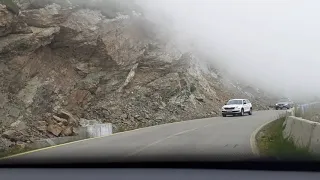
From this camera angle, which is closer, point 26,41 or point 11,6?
point 11,6

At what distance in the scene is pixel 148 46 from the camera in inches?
1465

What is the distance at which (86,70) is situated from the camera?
112 ft

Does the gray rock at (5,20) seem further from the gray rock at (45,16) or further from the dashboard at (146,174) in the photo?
the dashboard at (146,174)

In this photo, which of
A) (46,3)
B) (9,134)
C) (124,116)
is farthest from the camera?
(46,3)

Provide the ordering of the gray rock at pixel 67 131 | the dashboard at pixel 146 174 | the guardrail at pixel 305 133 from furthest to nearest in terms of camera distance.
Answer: the gray rock at pixel 67 131
the guardrail at pixel 305 133
the dashboard at pixel 146 174

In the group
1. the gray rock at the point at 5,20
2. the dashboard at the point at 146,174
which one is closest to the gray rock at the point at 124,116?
the gray rock at the point at 5,20

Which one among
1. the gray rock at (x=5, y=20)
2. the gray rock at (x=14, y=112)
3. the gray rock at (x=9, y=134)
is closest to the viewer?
the gray rock at (x=9, y=134)

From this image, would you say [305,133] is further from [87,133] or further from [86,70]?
[86,70]

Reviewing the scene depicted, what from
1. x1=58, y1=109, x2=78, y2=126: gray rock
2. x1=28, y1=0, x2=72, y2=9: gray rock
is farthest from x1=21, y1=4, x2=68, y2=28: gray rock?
x1=58, y1=109, x2=78, y2=126: gray rock

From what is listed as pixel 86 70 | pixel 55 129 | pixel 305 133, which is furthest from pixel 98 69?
pixel 305 133

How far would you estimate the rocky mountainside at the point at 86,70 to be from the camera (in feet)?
94.2

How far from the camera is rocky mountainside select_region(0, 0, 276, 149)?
94.2ft

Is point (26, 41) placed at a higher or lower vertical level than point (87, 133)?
higher

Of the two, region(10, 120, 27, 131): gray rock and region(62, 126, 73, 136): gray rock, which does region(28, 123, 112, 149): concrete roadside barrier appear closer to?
region(62, 126, 73, 136): gray rock
